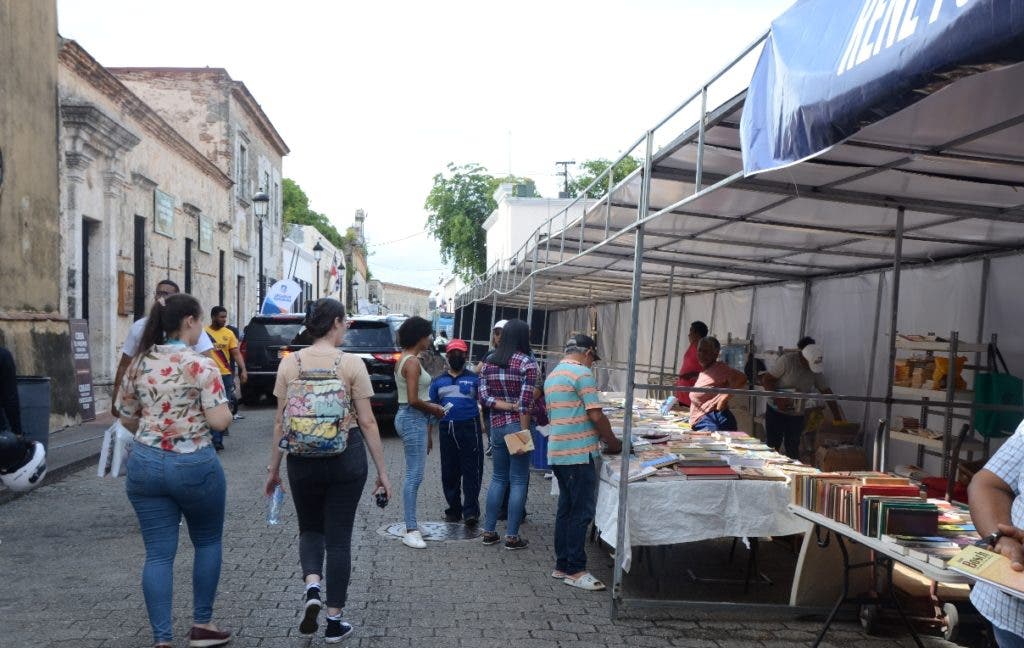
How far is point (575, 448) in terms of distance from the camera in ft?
19.6

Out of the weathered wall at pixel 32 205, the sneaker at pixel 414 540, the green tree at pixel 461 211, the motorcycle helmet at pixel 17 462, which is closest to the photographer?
the motorcycle helmet at pixel 17 462

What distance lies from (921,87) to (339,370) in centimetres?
307

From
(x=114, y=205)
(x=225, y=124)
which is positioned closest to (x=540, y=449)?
(x=114, y=205)

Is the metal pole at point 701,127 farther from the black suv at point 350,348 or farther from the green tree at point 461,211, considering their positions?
the green tree at point 461,211

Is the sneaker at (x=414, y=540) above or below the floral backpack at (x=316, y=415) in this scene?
below

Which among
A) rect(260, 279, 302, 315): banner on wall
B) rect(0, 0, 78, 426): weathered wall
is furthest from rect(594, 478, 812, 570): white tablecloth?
rect(260, 279, 302, 315): banner on wall

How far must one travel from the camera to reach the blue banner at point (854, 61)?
2382mm

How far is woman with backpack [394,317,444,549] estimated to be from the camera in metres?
6.94

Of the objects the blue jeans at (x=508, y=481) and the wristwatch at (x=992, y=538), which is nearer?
the wristwatch at (x=992, y=538)

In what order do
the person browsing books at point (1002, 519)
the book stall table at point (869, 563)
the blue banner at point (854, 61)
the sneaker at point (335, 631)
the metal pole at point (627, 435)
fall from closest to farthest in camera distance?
the blue banner at point (854, 61)
the person browsing books at point (1002, 519)
the book stall table at point (869, 563)
the sneaker at point (335, 631)
the metal pole at point (627, 435)

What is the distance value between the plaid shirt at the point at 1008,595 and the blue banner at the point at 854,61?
1073 millimetres

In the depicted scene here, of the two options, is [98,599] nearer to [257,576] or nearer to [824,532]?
[257,576]

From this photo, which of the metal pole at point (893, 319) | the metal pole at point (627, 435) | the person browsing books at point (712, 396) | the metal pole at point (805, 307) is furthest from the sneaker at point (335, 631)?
the metal pole at point (805, 307)

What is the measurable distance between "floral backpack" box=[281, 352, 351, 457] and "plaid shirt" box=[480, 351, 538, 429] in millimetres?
2431
